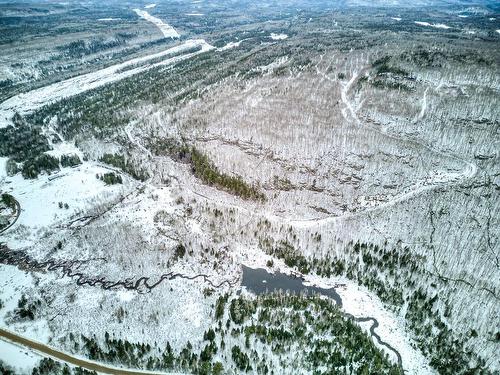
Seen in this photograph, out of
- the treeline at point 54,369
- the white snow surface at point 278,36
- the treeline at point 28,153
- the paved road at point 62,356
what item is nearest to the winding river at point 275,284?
the paved road at point 62,356

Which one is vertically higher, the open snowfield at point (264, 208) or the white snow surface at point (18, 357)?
the open snowfield at point (264, 208)

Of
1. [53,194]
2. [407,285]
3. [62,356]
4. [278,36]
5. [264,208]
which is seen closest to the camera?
[62,356]

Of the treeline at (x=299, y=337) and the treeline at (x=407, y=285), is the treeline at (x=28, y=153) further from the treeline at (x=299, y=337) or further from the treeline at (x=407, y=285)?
the treeline at (x=299, y=337)

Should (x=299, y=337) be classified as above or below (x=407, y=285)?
below

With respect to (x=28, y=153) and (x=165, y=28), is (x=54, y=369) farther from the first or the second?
(x=165, y=28)

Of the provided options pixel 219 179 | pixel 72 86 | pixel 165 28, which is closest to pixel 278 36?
pixel 165 28

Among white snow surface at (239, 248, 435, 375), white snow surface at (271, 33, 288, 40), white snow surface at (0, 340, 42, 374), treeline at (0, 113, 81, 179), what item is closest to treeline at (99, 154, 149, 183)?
treeline at (0, 113, 81, 179)

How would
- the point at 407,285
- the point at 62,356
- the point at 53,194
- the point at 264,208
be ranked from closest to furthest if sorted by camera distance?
the point at 62,356 → the point at 407,285 → the point at 264,208 → the point at 53,194

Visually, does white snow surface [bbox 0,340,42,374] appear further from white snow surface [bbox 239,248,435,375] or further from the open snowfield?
white snow surface [bbox 239,248,435,375]
